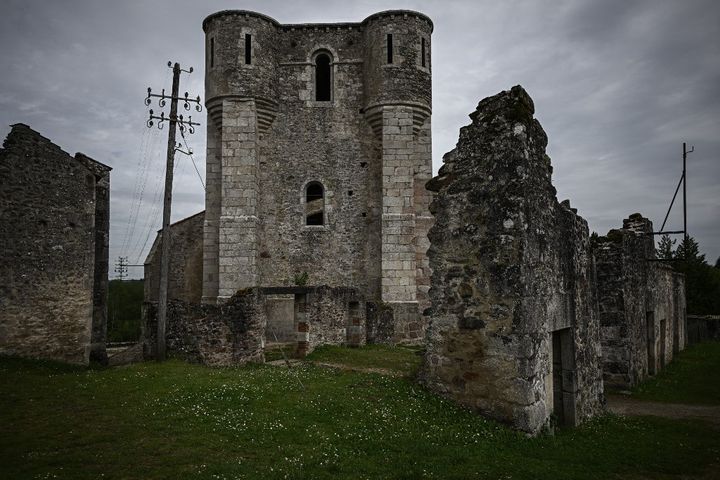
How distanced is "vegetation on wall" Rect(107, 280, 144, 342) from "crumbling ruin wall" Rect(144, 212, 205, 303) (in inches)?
514

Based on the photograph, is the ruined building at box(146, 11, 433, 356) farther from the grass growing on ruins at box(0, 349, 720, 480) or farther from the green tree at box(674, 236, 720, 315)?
the green tree at box(674, 236, 720, 315)

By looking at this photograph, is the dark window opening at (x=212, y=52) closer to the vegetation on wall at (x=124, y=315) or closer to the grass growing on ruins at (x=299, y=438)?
the grass growing on ruins at (x=299, y=438)

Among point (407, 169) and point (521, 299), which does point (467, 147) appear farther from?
point (407, 169)

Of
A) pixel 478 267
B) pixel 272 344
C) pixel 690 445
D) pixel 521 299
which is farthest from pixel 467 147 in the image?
pixel 272 344

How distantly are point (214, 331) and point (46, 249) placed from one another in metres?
4.60

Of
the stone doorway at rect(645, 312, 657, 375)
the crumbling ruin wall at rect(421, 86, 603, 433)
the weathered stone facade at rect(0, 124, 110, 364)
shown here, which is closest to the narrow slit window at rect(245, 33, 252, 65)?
the weathered stone facade at rect(0, 124, 110, 364)

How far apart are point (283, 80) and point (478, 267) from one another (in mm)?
17505

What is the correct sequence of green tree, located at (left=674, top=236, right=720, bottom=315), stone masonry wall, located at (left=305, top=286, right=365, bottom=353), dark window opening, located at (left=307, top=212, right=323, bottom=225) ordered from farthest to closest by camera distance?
green tree, located at (left=674, top=236, right=720, bottom=315) → dark window opening, located at (left=307, top=212, right=323, bottom=225) → stone masonry wall, located at (left=305, top=286, right=365, bottom=353)

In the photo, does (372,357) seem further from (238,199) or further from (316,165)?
(316,165)

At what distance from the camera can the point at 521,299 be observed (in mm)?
7289

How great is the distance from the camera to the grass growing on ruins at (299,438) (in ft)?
18.9

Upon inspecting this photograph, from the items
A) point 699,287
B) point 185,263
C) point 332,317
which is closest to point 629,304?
point 332,317

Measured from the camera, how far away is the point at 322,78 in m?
23.8

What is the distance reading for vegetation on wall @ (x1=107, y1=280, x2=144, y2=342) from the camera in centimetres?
3584
